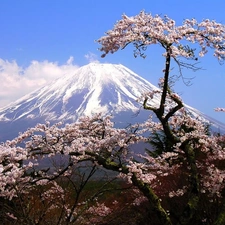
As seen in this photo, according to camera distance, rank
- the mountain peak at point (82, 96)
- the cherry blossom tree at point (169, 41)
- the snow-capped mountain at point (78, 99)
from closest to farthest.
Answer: the cherry blossom tree at point (169, 41) < the snow-capped mountain at point (78, 99) < the mountain peak at point (82, 96)

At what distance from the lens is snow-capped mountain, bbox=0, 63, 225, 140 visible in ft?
504

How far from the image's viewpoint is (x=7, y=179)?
609cm

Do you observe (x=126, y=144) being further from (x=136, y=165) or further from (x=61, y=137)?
(x=61, y=137)

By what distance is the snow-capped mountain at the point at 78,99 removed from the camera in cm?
15375

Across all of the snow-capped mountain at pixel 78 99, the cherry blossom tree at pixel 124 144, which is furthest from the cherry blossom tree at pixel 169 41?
the snow-capped mountain at pixel 78 99

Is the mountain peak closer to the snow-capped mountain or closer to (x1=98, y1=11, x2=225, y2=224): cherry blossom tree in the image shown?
the snow-capped mountain

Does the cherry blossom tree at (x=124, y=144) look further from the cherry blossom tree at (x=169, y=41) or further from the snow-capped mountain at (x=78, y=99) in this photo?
the snow-capped mountain at (x=78, y=99)

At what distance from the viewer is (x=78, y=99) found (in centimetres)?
17400

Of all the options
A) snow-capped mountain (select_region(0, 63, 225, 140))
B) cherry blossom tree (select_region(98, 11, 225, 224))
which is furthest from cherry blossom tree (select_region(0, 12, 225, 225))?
snow-capped mountain (select_region(0, 63, 225, 140))

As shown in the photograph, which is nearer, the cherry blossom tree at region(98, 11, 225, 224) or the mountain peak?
the cherry blossom tree at region(98, 11, 225, 224)

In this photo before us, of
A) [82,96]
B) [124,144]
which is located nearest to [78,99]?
[82,96]

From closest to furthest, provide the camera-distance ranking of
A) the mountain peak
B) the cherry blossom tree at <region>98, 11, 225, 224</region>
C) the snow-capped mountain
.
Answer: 1. the cherry blossom tree at <region>98, 11, 225, 224</region>
2. the snow-capped mountain
3. the mountain peak

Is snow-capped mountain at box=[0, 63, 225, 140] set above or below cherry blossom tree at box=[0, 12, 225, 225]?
above

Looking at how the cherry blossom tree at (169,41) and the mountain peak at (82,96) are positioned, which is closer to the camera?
the cherry blossom tree at (169,41)
